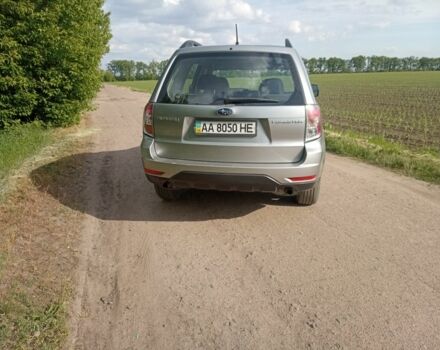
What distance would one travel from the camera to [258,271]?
307cm

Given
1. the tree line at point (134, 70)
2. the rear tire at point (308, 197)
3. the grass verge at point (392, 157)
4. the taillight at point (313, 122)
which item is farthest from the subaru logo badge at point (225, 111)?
the tree line at point (134, 70)

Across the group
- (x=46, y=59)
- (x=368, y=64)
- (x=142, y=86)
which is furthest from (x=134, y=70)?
(x=46, y=59)

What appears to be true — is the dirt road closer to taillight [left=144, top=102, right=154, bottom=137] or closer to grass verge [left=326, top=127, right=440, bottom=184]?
grass verge [left=326, top=127, right=440, bottom=184]

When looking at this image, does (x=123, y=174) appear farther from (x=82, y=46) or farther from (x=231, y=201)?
(x=82, y=46)

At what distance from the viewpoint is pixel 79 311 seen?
8.38ft

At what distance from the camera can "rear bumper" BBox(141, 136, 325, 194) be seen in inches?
139

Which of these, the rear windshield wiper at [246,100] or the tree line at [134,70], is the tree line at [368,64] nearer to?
the tree line at [134,70]

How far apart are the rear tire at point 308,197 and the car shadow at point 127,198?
188 mm

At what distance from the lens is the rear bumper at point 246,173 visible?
354cm

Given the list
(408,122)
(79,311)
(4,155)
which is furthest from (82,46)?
(408,122)

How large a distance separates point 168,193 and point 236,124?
1.43 m

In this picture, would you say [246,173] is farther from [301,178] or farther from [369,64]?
[369,64]

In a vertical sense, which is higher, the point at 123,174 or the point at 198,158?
the point at 198,158

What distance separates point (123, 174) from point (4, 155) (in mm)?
2080
